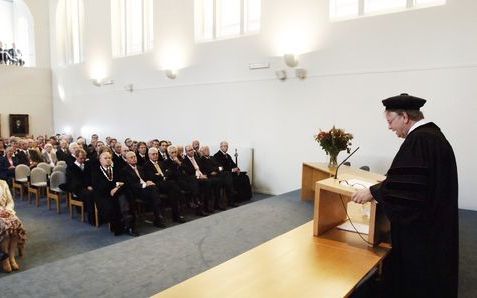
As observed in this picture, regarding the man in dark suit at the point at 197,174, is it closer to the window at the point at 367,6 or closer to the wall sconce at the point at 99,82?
the window at the point at 367,6

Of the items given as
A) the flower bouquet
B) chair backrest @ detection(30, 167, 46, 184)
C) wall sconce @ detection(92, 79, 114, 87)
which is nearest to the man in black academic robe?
the flower bouquet

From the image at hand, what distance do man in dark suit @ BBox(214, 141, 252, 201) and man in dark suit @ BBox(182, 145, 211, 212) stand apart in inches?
25.7

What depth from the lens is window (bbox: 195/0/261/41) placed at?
930 cm

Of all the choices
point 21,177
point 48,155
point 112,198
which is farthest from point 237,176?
point 48,155

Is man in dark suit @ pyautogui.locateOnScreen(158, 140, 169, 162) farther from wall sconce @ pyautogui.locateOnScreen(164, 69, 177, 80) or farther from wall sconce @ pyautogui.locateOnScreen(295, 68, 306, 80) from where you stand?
wall sconce @ pyautogui.locateOnScreen(295, 68, 306, 80)

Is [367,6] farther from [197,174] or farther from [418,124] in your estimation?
[418,124]

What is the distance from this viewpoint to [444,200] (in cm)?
218

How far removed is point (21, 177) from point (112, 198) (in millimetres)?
3825

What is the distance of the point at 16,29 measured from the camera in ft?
55.0

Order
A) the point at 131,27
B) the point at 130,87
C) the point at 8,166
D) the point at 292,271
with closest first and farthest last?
the point at 292,271, the point at 8,166, the point at 130,87, the point at 131,27

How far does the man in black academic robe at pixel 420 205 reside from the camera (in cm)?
215

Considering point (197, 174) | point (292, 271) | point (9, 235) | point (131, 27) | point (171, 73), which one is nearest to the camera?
point (292, 271)

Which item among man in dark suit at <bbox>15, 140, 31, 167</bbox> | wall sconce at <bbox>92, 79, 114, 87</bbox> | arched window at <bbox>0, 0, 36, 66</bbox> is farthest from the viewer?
arched window at <bbox>0, 0, 36, 66</bbox>

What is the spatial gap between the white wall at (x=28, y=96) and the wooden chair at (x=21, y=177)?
25.7ft
